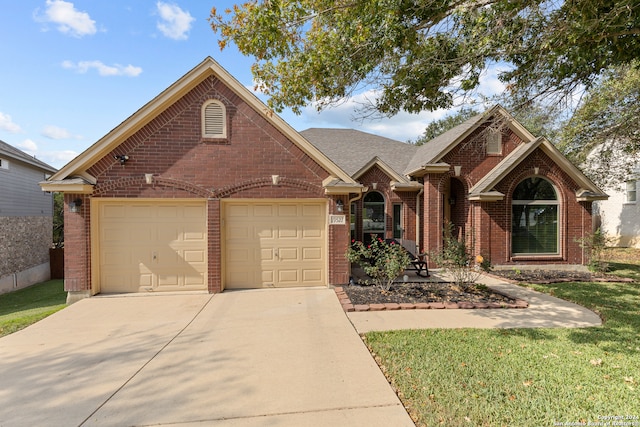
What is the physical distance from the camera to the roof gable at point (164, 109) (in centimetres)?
742

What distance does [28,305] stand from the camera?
839 centimetres

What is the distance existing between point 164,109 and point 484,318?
364 inches

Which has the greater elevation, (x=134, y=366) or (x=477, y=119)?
(x=477, y=119)

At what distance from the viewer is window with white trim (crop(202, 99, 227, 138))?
7.95 meters

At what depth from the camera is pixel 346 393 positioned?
348 centimetres

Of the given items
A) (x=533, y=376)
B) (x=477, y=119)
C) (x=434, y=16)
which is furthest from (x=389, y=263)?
(x=477, y=119)

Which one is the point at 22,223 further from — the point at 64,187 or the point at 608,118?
the point at 608,118

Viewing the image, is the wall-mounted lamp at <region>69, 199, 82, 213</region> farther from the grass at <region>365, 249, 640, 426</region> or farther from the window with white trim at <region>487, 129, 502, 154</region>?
the window with white trim at <region>487, 129, 502, 154</region>

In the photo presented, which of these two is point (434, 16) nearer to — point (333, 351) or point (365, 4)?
point (365, 4)

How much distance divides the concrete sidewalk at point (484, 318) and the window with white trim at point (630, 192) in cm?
1891

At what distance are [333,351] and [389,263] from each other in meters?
3.41

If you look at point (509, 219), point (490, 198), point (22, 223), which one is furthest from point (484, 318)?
point (22, 223)

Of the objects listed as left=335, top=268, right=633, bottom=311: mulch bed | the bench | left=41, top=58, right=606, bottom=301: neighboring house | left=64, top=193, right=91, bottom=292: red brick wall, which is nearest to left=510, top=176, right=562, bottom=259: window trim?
left=335, top=268, right=633, bottom=311: mulch bed

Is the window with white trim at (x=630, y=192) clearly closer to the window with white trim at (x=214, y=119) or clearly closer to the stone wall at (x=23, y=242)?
the window with white trim at (x=214, y=119)
